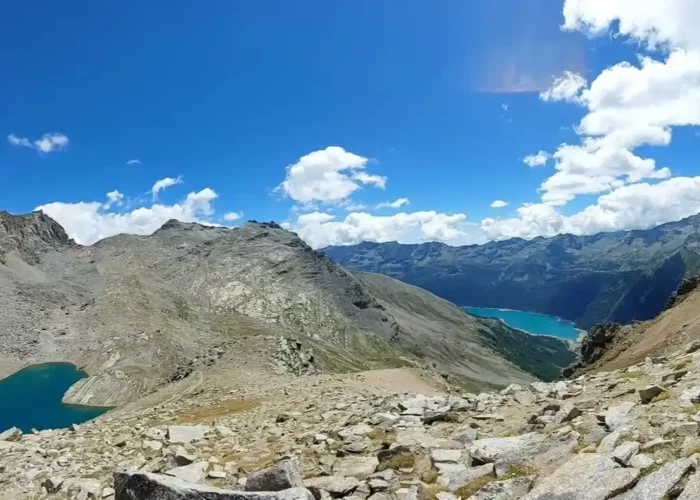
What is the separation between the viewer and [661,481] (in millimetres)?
9852

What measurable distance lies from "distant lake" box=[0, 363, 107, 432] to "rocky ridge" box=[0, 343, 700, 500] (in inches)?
5515

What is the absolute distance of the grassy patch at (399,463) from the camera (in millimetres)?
14992

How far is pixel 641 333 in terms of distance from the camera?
65562mm

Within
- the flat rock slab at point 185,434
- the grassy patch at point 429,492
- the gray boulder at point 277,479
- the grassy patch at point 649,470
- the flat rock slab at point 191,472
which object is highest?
the grassy patch at point 649,470

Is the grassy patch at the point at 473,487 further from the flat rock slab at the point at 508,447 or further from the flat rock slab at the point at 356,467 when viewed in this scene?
the flat rock slab at the point at 356,467

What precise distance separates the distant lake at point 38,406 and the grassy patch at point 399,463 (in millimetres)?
151953

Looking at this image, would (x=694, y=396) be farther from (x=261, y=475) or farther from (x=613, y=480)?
(x=261, y=475)

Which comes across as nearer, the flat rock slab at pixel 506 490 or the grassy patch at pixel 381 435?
the flat rock slab at pixel 506 490

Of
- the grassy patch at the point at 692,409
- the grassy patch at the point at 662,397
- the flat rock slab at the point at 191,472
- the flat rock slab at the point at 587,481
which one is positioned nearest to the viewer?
the flat rock slab at the point at 587,481

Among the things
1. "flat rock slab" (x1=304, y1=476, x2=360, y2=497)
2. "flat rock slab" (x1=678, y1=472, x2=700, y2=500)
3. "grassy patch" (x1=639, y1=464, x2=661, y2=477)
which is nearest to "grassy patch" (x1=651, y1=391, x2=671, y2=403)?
"grassy patch" (x1=639, y1=464, x2=661, y2=477)

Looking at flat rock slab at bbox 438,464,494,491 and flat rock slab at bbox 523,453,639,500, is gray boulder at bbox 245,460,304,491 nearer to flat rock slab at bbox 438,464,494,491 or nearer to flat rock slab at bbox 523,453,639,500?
flat rock slab at bbox 438,464,494,491

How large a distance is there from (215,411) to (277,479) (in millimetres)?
26502

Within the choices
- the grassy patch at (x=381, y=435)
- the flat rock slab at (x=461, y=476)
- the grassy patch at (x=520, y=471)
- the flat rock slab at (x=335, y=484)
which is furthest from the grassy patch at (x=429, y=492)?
the grassy patch at (x=381, y=435)

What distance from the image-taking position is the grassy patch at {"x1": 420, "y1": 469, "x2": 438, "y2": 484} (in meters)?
13.7
